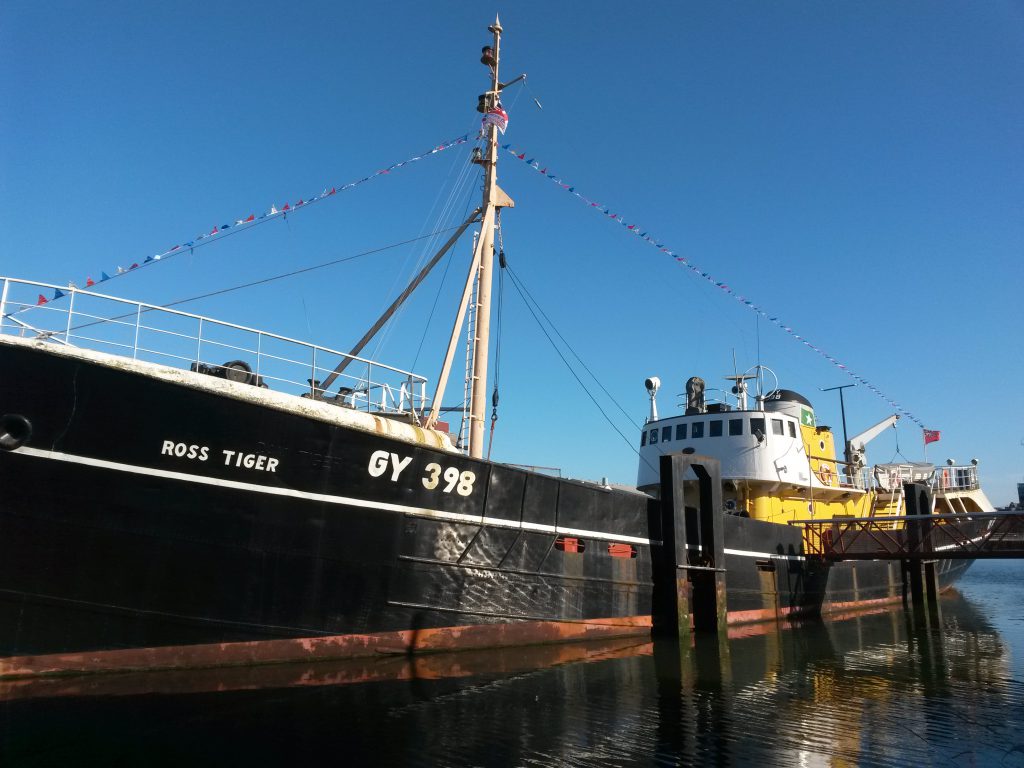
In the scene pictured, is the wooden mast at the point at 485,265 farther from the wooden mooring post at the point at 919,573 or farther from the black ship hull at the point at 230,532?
the wooden mooring post at the point at 919,573

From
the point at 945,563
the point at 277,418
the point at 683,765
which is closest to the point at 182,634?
the point at 277,418

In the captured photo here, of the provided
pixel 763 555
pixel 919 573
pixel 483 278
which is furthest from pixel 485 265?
pixel 919 573

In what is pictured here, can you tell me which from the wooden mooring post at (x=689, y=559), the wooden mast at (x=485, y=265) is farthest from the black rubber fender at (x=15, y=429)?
the wooden mooring post at (x=689, y=559)

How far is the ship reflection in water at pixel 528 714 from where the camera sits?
23.9 ft

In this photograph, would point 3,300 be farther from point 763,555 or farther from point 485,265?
point 763,555

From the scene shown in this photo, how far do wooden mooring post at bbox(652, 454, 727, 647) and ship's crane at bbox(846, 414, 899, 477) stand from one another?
11.1m

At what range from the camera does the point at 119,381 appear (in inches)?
371

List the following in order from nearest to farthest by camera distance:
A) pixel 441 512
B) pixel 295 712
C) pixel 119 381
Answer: pixel 295 712, pixel 119 381, pixel 441 512

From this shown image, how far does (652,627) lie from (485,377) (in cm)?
657

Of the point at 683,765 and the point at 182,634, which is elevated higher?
the point at 182,634

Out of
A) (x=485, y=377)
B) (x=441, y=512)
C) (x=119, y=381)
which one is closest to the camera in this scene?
(x=119, y=381)

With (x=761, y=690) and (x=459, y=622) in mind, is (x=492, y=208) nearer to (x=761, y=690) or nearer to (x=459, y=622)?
(x=459, y=622)

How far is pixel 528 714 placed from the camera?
28.9 ft

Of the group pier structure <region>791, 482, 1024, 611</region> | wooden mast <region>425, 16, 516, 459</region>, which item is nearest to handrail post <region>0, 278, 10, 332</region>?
wooden mast <region>425, 16, 516, 459</region>
